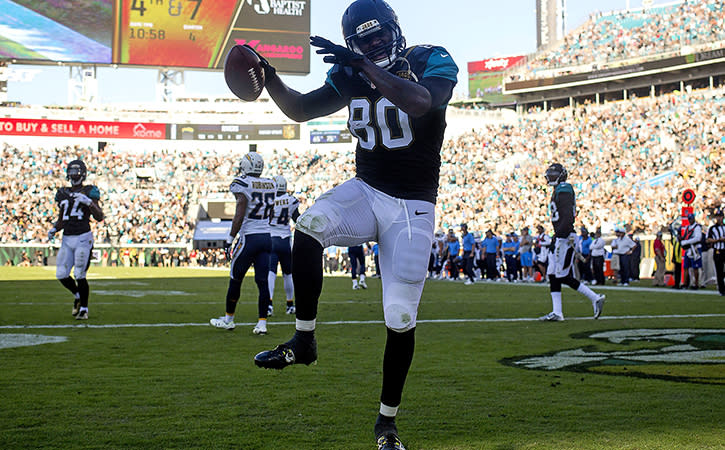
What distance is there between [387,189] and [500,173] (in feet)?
129

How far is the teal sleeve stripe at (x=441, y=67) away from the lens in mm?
3920

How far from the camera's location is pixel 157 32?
Answer: 4512 centimetres

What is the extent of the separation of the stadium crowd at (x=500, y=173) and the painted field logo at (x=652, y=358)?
20716 millimetres

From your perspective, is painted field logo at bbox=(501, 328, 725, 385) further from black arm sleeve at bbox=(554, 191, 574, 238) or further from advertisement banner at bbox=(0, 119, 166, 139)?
advertisement banner at bbox=(0, 119, 166, 139)

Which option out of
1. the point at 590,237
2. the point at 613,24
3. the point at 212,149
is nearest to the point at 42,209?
the point at 212,149

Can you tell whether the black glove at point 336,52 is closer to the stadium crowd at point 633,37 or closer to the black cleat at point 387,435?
A: the black cleat at point 387,435

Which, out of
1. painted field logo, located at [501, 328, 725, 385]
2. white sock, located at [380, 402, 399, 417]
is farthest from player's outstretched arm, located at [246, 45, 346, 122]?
painted field logo, located at [501, 328, 725, 385]

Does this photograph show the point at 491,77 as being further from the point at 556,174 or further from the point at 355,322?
the point at 355,322

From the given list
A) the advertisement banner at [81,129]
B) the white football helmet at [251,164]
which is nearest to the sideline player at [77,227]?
the white football helmet at [251,164]

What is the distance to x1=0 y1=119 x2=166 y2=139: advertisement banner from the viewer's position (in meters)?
51.8

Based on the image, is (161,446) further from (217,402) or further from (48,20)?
(48,20)

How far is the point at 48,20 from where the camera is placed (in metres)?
44.2

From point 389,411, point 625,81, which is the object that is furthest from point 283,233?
point 625,81

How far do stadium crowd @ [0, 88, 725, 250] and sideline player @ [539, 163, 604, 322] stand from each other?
709 inches
